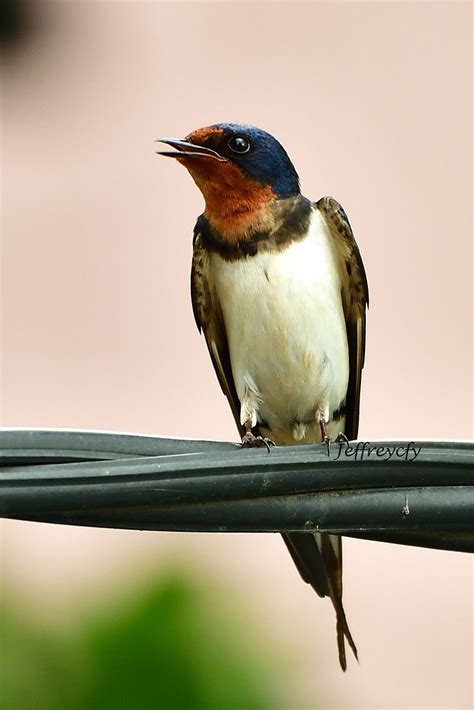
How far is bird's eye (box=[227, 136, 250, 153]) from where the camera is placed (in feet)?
11.9

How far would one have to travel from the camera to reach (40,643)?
128 inches

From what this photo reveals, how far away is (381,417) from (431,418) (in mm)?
260

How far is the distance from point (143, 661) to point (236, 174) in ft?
4.71

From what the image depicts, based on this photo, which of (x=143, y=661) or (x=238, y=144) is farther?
(x=238, y=144)

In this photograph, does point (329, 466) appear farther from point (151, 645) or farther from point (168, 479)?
point (151, 645)

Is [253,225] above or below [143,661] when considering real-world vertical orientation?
above

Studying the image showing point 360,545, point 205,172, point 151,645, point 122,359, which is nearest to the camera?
point 151,645

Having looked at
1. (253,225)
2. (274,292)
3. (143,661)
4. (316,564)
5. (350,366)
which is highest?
(253,225)

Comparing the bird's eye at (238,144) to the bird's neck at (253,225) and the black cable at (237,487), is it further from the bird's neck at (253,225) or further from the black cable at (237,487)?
the black cable at (237,487)

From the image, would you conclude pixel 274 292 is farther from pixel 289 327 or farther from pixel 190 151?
pixel 190 151

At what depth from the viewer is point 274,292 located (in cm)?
340

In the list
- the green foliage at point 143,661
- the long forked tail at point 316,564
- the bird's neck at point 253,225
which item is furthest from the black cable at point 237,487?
the bird's neck at point 253,225

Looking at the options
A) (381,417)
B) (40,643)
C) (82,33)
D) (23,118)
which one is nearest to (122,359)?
(381,417)

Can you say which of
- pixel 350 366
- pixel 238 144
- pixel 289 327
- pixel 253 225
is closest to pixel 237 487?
pixel 289 327
